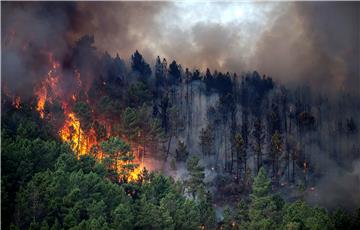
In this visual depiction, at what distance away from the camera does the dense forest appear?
39906mm

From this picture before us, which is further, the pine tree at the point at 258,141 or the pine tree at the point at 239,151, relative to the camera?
the pine tree at the point at 258,141

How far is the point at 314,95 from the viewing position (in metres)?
84.4

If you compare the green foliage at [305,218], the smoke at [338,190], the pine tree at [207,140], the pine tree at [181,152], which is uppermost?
the pine tree at [207,140]

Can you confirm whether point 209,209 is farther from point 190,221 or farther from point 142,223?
point 142,223

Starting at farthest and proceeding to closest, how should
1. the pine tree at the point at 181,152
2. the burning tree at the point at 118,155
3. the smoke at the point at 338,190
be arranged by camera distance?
the pine tree at the point at 181,152
the smoke at the point at 338,190
the burning tree at the point at 118,155

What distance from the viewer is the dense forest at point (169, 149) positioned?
1571 inches

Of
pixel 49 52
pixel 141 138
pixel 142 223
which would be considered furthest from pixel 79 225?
pixel 49 52

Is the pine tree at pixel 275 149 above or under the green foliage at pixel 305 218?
above

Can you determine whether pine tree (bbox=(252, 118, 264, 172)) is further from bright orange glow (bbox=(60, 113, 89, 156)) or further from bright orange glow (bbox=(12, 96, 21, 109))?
bright orange glow (bbox=(12, 96, 21, 109))

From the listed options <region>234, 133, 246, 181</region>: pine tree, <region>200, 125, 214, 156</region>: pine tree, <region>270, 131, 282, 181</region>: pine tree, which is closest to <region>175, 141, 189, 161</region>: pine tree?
<region>200, 125, 214, 156</region>: pine tree

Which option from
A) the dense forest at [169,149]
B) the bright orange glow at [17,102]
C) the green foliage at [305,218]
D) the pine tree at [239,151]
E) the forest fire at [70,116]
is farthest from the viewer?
the pine tree at [239,151]

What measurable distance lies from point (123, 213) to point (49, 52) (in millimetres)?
42009

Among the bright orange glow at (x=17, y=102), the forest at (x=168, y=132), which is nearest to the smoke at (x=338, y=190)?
the forest at (x=168, y=132)

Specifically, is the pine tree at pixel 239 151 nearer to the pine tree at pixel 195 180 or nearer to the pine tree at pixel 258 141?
the pine tree at pixel 258 141
